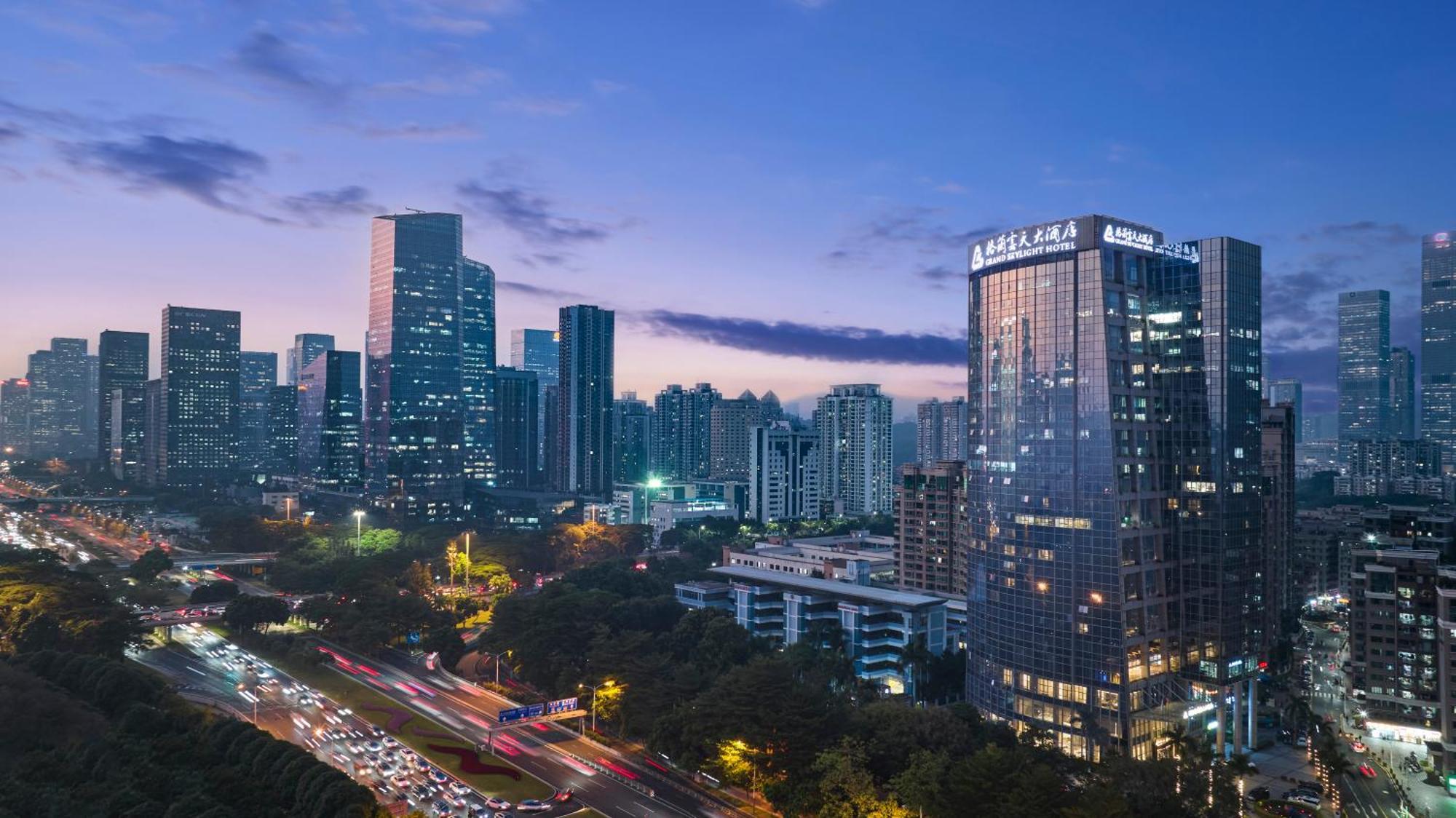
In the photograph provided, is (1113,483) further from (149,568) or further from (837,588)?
(149,568)

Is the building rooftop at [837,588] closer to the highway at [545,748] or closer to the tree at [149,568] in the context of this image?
the highway at [545,748]

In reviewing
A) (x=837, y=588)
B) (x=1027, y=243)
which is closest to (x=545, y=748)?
(x=837, y=588)

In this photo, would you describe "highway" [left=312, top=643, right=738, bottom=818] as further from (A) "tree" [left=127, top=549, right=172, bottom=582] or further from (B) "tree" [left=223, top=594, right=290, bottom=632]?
(A) "tree" [left=127, top=549, right=172, bottom=582]

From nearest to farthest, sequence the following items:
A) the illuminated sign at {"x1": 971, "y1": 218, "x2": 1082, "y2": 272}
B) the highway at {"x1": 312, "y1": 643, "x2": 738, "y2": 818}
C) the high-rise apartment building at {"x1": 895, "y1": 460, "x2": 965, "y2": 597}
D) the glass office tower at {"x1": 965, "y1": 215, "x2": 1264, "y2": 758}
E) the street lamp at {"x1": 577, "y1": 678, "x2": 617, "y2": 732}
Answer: the highway at {"x1": 312, "y1": 643, "x2": 738, "y2": 818}, the glass office tower at {"x1": 965, "y1": 215, "x2": 1264, "y2": 758}, the illuminated sign at {"x1": 971, "y1": 218, "x2": 1082, "y2": 272}, the street lamp at {"x1": 577, "y1": 678, "x2": 617, "y2": 732}, the high-rise apartment building at {"x1": 895, "y1": 460, "x2": 965, "y2": 597}

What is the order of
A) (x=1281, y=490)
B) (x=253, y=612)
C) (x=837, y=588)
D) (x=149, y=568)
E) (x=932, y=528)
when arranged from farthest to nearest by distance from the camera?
1. (x=149, y=568)
2. (x=932, y=528)
3. (x=1281, y=490)
4. (x=253, y=612)
5. (x=837, y=588)

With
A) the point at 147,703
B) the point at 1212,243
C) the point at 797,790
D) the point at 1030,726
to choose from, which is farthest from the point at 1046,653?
the point at 147,703

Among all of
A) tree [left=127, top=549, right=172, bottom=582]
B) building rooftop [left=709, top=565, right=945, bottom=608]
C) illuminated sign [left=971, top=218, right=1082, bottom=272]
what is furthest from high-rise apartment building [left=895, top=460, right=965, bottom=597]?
tree [left=127, top=549, right=172, bottom=582]

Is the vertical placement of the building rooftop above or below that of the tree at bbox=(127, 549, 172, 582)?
above

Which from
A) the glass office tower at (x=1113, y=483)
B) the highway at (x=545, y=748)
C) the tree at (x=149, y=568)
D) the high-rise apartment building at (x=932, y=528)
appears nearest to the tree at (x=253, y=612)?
the highway at (x=545, y=748)

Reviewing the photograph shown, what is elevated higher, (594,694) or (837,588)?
(837,588)
